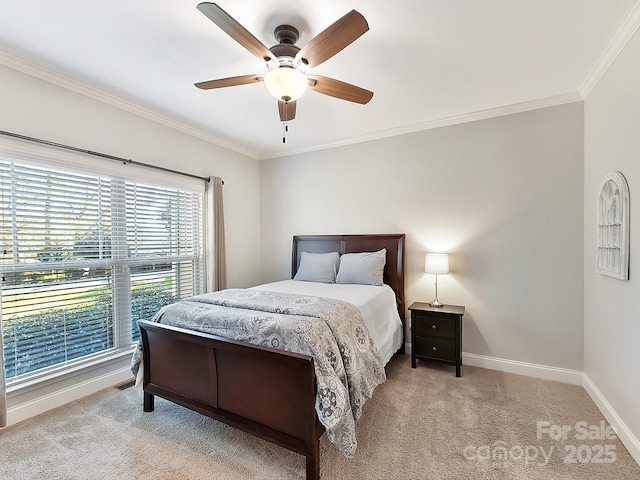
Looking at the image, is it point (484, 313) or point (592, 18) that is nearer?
point (592, 18)

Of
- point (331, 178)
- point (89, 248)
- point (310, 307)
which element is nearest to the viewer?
point (310, 307)

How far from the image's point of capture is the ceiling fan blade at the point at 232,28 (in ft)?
4.45

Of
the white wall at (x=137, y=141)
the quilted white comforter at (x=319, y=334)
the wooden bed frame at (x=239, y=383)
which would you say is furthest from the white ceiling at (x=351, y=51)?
the wooden bed frame at (x=239, y=383)

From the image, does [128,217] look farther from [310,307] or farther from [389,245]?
[389,245]

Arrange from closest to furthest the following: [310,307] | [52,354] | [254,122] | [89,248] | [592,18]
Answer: [592,18] → [310,307] → [52,354] → [89,248] → [254,122]

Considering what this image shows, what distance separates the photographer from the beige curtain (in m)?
3.62

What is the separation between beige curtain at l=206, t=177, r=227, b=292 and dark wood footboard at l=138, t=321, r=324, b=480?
138cm

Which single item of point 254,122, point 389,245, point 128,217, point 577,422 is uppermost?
point 254,122

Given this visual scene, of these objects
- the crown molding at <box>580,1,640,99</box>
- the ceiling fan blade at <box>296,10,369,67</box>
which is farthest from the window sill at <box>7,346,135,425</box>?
the crown molding at <box>580,1,640,99</box>

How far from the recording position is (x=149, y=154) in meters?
3.08

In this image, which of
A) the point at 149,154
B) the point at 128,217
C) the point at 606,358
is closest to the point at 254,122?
the point at 149,154

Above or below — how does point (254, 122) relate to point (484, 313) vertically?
above

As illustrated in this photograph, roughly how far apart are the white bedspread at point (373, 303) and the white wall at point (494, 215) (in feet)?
1.66

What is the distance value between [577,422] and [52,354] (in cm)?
399
